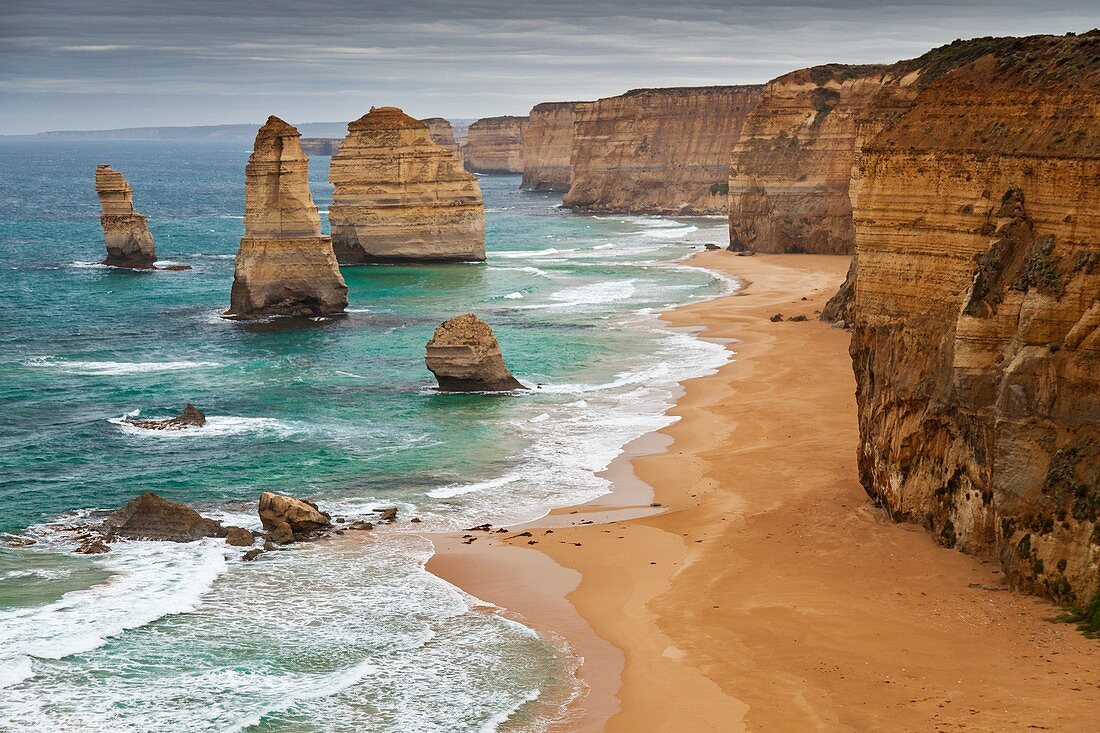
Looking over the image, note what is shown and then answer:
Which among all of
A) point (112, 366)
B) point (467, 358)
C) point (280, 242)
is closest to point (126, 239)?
point (280, 242)

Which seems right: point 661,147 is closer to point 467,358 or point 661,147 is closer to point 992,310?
point 467,358

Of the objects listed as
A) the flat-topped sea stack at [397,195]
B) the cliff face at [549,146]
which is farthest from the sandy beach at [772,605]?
the cliff face at [549,146]

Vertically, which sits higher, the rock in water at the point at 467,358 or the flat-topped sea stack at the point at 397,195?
the flat-topped sea stack at the point at 397,195

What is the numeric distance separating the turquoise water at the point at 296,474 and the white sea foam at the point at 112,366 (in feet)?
0.64

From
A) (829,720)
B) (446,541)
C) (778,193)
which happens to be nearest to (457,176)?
(778,193)

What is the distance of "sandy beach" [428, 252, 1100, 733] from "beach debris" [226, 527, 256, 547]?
11.3ft

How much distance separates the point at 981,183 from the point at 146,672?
14064 mm

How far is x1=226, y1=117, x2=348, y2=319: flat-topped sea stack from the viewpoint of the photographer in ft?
162

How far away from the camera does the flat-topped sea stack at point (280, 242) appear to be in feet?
162

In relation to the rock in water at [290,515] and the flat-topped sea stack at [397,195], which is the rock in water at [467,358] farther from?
the flat-topped sea stack at [397,195]

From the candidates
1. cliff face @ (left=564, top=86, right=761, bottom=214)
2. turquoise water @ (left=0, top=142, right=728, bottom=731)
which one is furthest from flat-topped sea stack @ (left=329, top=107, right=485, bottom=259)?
cliff face @ (left=564, top=86, right=761, bottom=214)

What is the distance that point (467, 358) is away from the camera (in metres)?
36.6

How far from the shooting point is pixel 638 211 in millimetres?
122000

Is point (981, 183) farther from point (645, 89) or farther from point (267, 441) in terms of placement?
Answer: point (645, 89)
